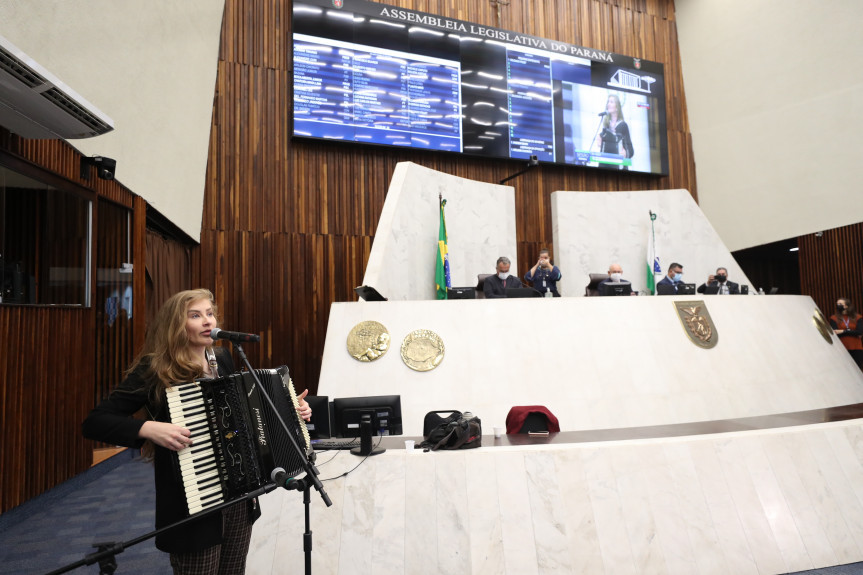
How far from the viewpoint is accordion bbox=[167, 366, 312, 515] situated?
1.45m

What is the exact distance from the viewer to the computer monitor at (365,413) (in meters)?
3.45

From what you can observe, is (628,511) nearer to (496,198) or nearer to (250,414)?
(250,414)

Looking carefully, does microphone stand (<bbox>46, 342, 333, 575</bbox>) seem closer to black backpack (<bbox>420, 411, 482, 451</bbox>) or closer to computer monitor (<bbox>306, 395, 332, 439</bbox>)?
black backpack (<bbox>420, 411, 482, 451</bbox>)

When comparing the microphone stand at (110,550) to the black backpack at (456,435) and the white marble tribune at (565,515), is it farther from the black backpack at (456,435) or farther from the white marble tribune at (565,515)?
the black backpack at (456,435)

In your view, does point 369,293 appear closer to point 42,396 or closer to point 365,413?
point 365,413

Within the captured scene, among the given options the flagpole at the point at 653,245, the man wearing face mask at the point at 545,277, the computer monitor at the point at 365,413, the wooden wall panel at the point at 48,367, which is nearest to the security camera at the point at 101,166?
the wooden wall panel at the point at 48,367

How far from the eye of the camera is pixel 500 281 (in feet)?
21.7

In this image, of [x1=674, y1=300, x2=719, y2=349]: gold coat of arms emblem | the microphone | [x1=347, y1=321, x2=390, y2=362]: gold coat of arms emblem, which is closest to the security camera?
[x1=347, y1=321, x2=390, y2=362]: gold coat of arms emblem

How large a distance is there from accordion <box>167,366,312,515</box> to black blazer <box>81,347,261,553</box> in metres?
0.09

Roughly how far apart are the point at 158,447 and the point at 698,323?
5.12 m

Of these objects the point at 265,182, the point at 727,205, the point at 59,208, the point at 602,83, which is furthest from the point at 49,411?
the point at 727,205

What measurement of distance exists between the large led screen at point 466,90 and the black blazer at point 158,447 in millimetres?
7057

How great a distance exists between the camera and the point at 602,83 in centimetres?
1002

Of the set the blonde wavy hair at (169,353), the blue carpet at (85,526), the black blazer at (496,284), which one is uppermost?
the black blazer at (496,284)
